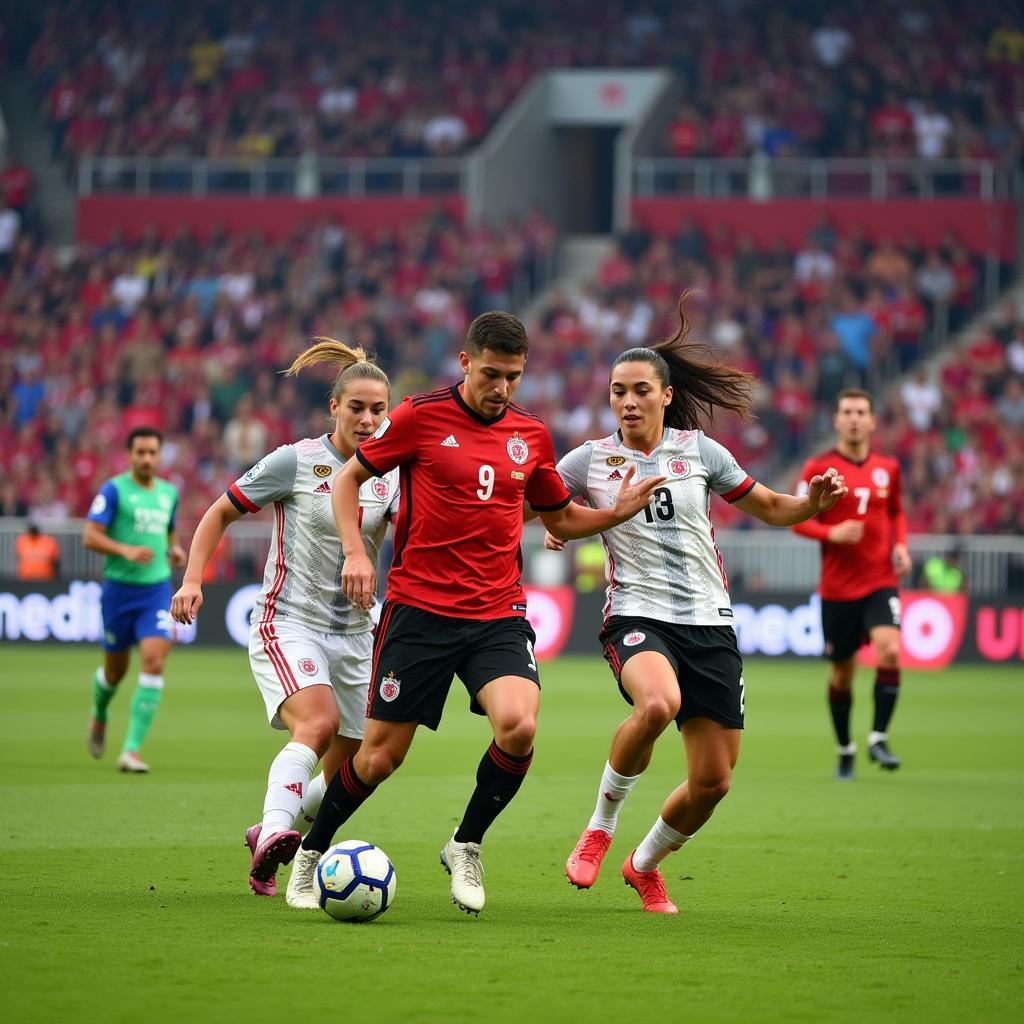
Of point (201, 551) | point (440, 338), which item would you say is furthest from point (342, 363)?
point (440, 338)

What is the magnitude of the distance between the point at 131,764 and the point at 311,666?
4996 millimetres

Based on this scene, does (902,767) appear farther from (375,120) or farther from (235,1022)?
(375,120)

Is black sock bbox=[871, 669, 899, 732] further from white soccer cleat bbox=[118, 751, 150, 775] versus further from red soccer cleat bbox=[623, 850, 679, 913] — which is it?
red soccer cleat bbox=[623, 850, 679, 913]

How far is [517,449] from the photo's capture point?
7.10 m

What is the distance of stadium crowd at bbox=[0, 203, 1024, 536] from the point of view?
2673cm

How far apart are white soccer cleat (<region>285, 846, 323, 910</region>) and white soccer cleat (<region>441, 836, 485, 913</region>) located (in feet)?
1.64

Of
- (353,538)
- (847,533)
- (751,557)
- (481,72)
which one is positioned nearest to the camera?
(353,538)

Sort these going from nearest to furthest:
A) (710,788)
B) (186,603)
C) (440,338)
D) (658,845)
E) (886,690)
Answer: (186,603)
(710,788)
(658,845)
(886,690)
(440,338)

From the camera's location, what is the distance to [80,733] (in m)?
14.5

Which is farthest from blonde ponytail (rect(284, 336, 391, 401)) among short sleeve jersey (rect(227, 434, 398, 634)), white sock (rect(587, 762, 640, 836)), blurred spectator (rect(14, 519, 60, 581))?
blurred spectator (rect(14, 519, 60, 581))

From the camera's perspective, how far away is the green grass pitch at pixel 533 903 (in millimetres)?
5484

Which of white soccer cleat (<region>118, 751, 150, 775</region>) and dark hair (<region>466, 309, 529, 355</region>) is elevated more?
dark hair (<region>466, 309, 529, 355</region>)

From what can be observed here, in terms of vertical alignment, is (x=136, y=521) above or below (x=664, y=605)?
above

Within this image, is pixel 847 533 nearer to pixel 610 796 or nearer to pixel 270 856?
pixel 610 796
